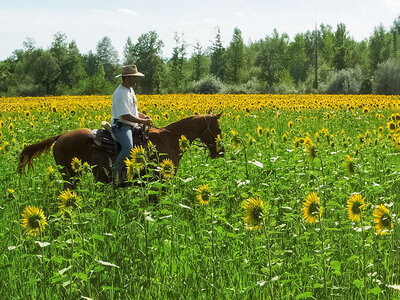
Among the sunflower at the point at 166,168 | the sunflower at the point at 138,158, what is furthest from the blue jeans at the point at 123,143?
the sunflower at the point at 138,158

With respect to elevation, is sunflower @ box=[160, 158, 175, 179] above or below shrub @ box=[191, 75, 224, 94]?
below

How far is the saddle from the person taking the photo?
7152 millimetres

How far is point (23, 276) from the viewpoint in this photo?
4473mm

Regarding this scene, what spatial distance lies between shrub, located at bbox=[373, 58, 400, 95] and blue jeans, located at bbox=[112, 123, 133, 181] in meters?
43.6

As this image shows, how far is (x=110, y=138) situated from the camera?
7.25 meters

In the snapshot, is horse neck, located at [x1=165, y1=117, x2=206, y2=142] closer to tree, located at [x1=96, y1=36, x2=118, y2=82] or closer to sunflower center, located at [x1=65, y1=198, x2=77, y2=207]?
sunflower center, located at [x1=65, y1=198, x2=77, y2=207]

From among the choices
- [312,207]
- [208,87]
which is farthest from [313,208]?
[208,87]

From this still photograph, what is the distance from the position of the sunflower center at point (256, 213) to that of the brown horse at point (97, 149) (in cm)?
379

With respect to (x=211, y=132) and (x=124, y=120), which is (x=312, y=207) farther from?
(x=211, y=132)

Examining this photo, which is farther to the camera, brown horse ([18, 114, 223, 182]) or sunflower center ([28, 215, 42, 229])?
brown horse ([18, 114, 223, 182])

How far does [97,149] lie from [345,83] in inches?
1708

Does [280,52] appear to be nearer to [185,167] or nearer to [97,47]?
[97,47]

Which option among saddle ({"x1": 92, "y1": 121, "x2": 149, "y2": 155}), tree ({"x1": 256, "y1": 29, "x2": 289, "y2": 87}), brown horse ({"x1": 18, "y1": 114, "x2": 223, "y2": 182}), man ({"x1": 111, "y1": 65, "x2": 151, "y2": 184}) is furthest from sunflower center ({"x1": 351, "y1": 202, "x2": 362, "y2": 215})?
tree ({"x1": 256, "y1": 29, "x2": 289, "y2": 87})

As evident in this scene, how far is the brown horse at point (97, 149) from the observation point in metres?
7.13
